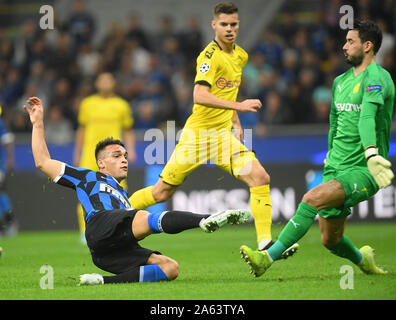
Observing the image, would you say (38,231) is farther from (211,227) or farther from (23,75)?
(211,227)

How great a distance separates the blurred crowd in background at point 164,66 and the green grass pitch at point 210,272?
3.13 metres

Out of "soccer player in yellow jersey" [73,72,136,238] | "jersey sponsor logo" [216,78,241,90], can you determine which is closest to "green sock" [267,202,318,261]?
"jersey sponsor logo" [216,78,241,90]

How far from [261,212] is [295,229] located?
90 centimetres

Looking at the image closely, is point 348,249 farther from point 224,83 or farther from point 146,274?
point 224,83

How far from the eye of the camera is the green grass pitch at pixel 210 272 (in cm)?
537

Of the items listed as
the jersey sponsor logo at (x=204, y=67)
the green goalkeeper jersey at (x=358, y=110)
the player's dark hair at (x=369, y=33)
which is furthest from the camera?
the jersey sponsor logo at (x=204, y=67)

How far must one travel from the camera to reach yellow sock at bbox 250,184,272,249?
22.3 feet

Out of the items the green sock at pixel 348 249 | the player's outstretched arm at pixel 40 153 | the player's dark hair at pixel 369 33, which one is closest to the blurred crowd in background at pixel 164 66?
the green sock at pixel 348 249

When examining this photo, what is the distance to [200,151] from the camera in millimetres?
7355

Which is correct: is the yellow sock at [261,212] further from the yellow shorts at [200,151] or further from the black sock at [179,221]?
the black sock at [179,221]

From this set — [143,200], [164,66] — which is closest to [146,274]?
[143,200]

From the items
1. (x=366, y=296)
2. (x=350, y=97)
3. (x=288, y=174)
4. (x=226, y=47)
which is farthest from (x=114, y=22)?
(x=366, y=296)

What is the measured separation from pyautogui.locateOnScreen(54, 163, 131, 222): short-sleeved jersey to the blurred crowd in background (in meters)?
6.88

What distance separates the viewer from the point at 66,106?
47.5 ft
